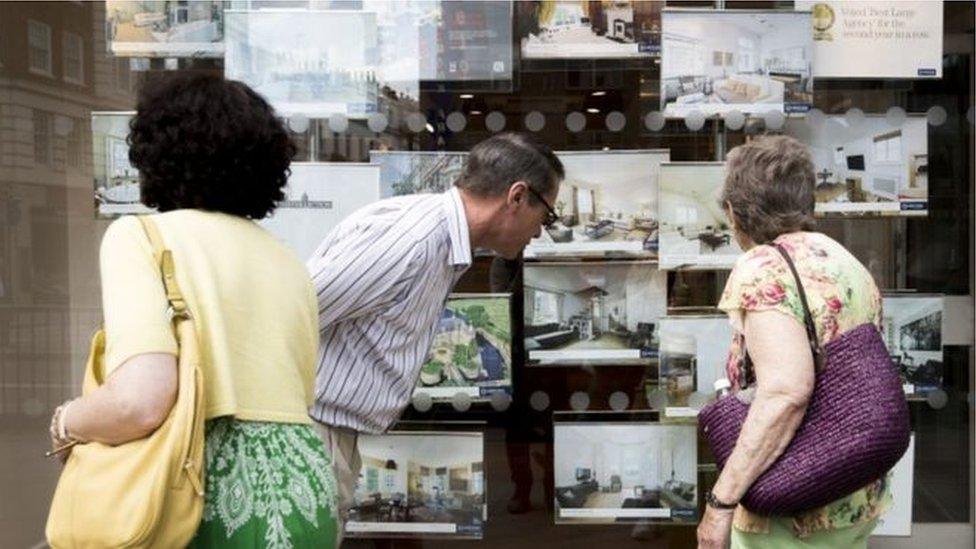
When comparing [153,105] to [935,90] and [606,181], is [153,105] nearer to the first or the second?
[606,181]

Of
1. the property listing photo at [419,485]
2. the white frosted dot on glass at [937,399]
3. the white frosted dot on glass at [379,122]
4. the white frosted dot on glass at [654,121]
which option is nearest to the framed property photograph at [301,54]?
the white frosted dot on glass at [379,122]

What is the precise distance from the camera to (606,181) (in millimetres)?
4156

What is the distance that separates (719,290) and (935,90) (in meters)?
1.03

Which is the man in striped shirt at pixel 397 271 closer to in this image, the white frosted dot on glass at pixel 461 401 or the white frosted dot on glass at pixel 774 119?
the white frosted dot on glass at pixel 461 401

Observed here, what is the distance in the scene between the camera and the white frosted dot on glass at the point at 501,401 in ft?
13.8

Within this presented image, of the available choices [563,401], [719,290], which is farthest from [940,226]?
[563,401]

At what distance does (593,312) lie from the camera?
418 cm

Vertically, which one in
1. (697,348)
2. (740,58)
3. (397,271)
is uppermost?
(740,58)

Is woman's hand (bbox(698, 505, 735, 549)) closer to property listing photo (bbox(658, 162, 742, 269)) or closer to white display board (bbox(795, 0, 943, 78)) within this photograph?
property listing photo (bbox(658, 162, 742, 269))

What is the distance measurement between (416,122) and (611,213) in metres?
0.74

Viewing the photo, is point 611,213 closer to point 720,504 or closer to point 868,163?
point 868,163

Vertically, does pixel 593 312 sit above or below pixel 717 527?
above

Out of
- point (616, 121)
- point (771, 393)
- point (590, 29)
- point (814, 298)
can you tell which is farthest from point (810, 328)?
point (590, 29)

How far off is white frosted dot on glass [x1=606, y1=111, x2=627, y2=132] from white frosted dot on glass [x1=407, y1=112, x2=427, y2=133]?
634mm
